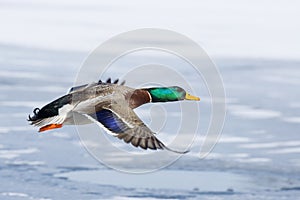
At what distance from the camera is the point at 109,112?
3.90 metres

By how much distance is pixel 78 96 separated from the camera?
4039mm

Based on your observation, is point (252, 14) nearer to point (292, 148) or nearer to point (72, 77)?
point (72, 77)

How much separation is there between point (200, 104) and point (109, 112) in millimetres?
4340

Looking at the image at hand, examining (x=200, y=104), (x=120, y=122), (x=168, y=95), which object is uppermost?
(x=200, y=104)

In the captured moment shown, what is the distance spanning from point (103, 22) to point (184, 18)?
1128 millimetres

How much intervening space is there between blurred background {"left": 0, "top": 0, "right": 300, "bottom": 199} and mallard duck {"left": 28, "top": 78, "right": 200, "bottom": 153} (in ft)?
5.63

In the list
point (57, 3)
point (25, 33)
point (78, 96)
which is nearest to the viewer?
point (78, 96)

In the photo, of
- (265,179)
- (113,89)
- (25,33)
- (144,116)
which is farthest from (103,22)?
(113,89)

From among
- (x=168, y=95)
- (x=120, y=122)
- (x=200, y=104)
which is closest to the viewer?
(x=120, y=122)

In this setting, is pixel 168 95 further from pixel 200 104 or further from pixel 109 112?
pixel 200 104

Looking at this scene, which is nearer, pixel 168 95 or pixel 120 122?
pixel 120 122

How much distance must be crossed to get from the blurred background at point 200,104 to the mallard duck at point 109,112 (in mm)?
1715

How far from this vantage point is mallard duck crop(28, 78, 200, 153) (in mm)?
3838

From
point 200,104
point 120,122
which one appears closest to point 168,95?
point 120,122
